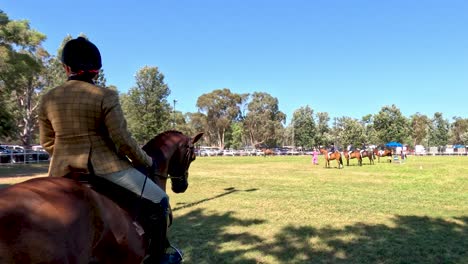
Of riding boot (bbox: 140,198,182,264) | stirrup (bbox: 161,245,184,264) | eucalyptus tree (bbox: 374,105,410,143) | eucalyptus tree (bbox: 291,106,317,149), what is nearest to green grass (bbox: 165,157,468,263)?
stirrup (bbox: 161,245,184,264)

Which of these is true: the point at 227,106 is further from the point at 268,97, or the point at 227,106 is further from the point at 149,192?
the point at 149,192

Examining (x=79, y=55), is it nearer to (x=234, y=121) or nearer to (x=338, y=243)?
(x=338, y=243)

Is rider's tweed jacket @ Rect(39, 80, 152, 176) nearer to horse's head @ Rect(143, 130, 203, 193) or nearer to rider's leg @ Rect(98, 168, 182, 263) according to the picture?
rider's leg @ Rect(98, 168, 182, 263)

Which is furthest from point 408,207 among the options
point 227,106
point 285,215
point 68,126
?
point 227,106

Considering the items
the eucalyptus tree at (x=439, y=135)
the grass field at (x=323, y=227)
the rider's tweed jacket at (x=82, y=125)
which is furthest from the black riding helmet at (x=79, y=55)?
the eucalyptus tree at (x=439, y=135)

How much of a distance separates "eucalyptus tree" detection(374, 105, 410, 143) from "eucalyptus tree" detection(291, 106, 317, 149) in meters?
17.3

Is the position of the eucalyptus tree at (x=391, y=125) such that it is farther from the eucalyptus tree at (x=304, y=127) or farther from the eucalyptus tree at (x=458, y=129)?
the eucalyptus tree at (x=458, y=129)

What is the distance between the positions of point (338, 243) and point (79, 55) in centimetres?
530

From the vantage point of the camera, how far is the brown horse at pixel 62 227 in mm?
2033

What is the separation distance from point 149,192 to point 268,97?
9188cm

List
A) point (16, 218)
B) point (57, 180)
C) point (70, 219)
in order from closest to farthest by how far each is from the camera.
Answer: point (16, 218) → point (70, 219) → point (57, 180)

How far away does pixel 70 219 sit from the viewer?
7.60ft

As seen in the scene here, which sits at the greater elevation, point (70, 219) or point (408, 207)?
point (70, 219)

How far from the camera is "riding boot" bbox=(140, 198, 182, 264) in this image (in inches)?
133
